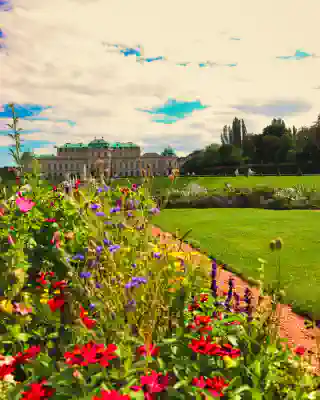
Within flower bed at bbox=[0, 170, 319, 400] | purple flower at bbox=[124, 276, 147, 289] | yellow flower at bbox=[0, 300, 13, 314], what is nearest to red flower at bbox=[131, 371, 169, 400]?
flower bed at bbox=[0, 170, 319, 400]

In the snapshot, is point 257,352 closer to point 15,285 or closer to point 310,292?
point 15,285

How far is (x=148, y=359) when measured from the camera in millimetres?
2027

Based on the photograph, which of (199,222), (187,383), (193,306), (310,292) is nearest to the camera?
(187,383)

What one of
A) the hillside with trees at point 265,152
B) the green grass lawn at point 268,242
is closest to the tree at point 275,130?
the hillside with trees at point 265,152

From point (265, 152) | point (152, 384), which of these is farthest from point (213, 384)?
point (265, 152)

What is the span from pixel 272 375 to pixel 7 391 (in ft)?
4.68

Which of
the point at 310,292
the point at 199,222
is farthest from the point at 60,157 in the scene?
the point at 310,292

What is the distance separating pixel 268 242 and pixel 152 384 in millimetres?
7095

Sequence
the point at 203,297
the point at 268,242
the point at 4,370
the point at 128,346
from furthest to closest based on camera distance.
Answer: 1. the point at 268,242
2. the point at 203,297
3. the point at 128,346
4. the point at 4,370

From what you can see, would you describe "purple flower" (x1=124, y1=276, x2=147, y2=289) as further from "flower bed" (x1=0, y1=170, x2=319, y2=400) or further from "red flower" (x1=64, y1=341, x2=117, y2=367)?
"red flower" (x1=64, y1=341, x2=117, y2=367)

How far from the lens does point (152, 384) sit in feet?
5.92

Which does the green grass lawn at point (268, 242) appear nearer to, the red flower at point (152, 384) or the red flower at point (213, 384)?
the red flower at point (213, 384)

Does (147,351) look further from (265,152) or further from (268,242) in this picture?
(265,152)

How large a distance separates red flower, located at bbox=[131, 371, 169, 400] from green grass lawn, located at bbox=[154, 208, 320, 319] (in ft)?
5.88
